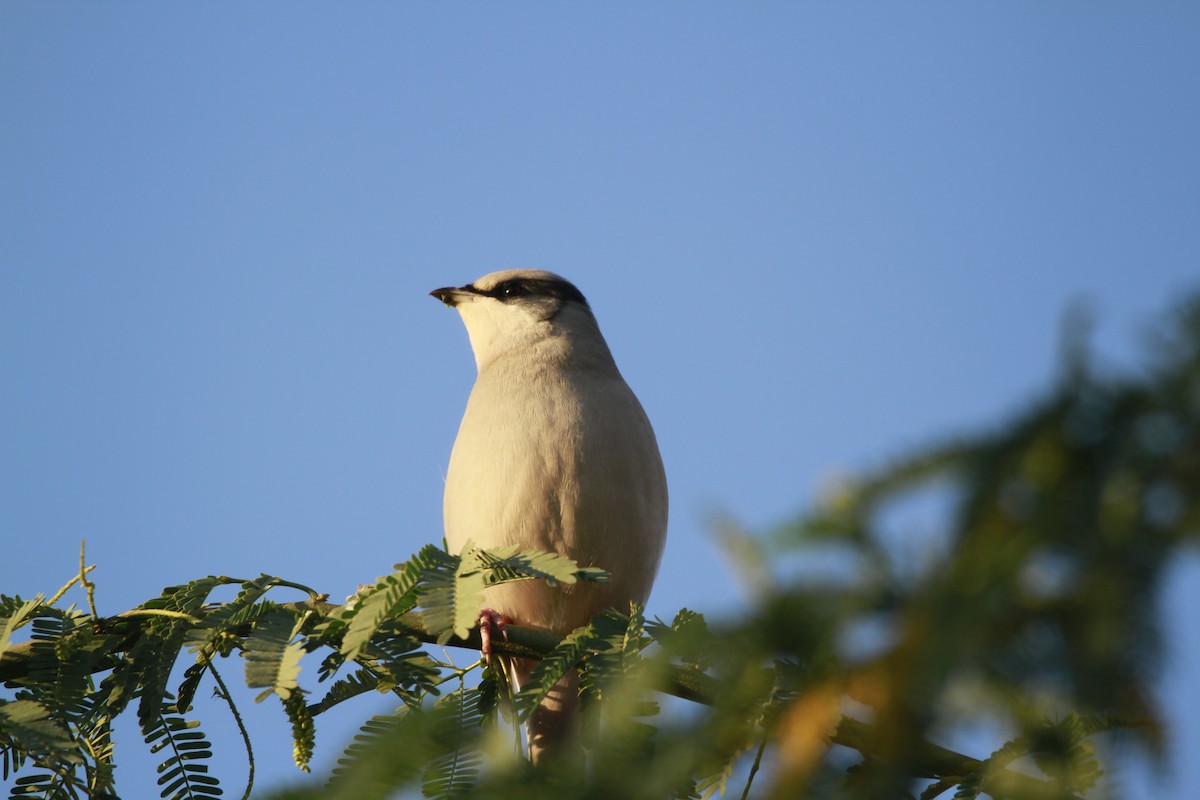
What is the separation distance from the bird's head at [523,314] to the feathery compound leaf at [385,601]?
10.4 ft

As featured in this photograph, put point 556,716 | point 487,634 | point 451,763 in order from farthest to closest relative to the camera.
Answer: point 556,716, point 487,634, point 451,763

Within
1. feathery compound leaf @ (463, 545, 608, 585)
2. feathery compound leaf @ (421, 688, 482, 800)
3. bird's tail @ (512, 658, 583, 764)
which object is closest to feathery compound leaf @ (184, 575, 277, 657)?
feathery compound leaf @ (463, 545, 608, 585)

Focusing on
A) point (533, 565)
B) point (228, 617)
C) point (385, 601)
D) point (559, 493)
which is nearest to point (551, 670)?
point (533, 565)

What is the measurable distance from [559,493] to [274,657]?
222 cm

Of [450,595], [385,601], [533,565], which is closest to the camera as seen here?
[385,601]

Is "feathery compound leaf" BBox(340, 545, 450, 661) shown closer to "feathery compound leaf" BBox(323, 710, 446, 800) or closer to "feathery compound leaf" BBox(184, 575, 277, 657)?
"feathery compound leaf" BBox(184, 575, 277, 657)

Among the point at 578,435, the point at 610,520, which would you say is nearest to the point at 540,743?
the point at 610,520

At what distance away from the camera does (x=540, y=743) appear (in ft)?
15.9

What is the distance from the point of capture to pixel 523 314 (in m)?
6.96

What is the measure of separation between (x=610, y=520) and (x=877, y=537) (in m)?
3.96

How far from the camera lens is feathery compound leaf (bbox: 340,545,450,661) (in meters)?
2.83

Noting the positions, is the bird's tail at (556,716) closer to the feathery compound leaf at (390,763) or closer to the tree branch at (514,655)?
the tree branch at (514,655)

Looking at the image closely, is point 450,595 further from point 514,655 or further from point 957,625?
point 957,625

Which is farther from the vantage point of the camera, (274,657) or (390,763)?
(274,657)
